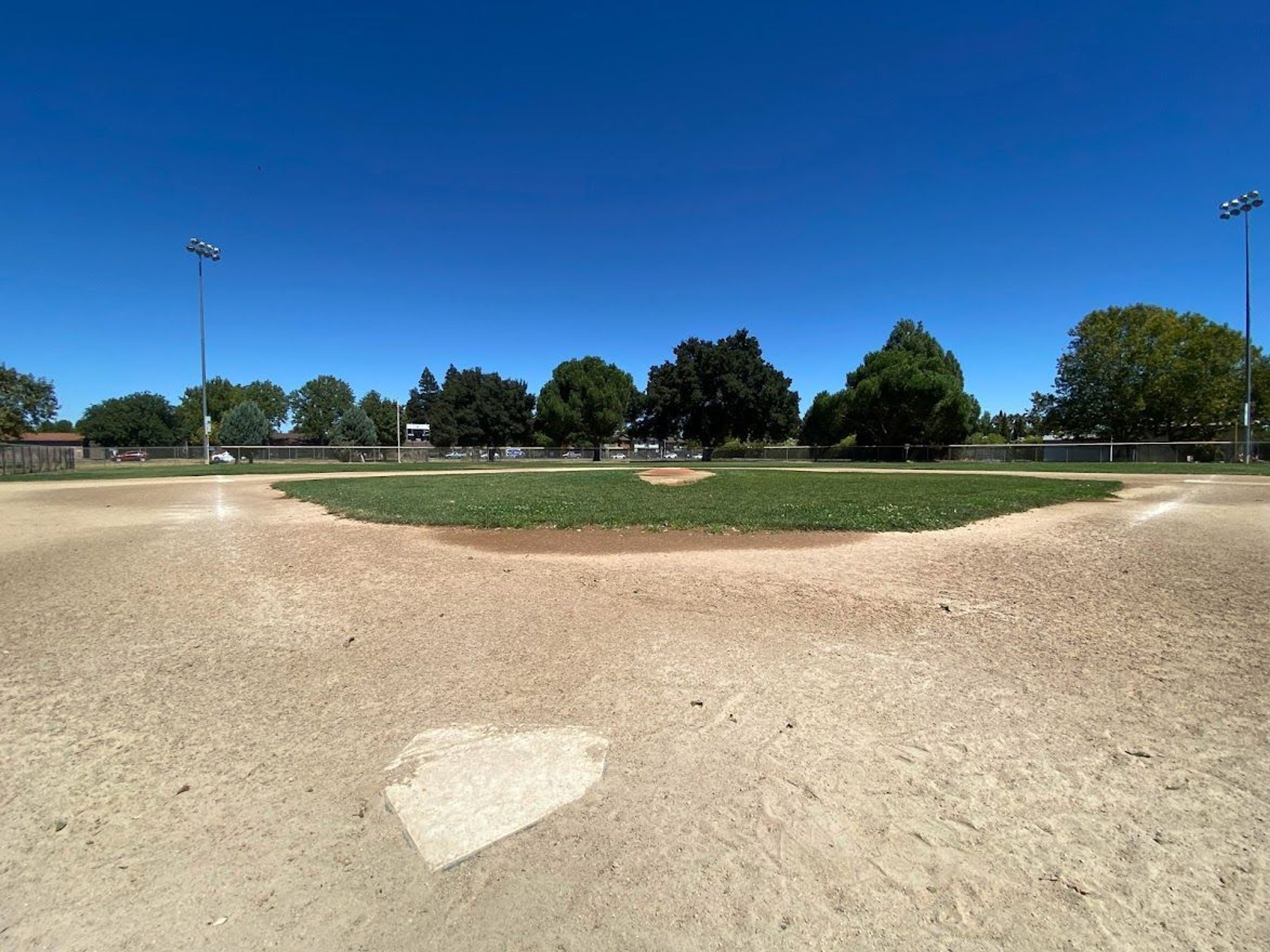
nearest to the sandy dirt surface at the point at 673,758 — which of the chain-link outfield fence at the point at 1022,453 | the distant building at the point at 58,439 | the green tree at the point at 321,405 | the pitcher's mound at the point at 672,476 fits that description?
the pitcher's mound at the point at 672,476

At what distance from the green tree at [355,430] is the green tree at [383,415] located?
19.9 m

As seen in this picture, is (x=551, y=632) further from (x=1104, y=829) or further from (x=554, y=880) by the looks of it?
(x=1104, y=829)

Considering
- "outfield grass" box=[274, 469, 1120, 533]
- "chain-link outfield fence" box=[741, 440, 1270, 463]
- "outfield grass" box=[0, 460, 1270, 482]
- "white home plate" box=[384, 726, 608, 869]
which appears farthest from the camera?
"chain-link outfield fence" box=[741, 440, 1270, 463]

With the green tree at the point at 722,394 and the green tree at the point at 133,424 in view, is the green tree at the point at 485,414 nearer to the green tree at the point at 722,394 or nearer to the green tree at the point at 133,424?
the green tree at the point at 722,394

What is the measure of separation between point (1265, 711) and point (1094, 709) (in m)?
0.90

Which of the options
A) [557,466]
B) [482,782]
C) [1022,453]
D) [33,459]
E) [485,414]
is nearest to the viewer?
[482,782]

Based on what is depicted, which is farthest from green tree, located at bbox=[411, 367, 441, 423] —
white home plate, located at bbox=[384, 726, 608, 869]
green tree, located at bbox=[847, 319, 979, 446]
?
white home plate, located at bbox=[384, 726, 608, 869]

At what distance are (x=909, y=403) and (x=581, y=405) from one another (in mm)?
36002

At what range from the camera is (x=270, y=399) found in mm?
98250

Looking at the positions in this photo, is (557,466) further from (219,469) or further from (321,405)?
(321,405)

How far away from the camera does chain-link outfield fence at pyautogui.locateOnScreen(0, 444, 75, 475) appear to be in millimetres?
33781

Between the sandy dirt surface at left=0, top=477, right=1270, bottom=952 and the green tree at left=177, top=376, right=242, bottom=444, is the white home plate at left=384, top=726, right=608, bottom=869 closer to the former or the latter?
the sandy dirt surface at left=0, top=477, right=1270, bottom=952

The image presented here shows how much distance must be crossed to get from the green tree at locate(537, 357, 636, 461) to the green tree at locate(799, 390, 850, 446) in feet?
83.9

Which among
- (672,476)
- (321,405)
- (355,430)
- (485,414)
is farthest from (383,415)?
(672,476)
